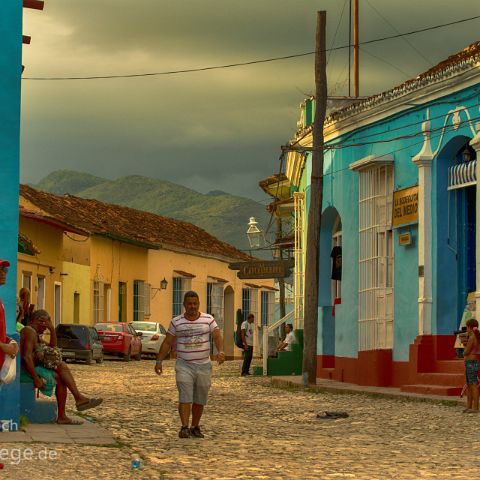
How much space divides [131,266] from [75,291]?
21.8 ft

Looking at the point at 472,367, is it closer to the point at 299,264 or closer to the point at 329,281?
the point at 329,281

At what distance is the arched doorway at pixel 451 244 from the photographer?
23.8 metres

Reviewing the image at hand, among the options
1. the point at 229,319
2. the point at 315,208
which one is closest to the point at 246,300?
the point at 229,319

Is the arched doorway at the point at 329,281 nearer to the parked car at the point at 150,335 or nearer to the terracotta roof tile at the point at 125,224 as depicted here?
the terracotta roof tile at the point at 125,224

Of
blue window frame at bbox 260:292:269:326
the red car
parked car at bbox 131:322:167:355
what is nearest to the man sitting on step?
the red car

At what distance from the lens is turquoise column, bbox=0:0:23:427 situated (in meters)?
13.9

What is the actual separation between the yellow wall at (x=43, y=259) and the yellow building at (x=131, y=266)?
0.05 metres

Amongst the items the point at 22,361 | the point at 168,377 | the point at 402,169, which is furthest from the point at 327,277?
the point at 22,361

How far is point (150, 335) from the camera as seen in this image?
152ft

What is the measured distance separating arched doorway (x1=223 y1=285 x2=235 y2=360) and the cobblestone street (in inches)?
1487

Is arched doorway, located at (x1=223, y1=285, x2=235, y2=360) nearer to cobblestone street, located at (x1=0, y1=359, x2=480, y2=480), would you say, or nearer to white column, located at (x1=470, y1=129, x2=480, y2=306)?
white column, located at (x1=470, y1=129, x2=480, y2=306)

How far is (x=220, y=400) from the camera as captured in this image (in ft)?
69.5

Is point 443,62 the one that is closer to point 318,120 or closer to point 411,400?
point 318,120

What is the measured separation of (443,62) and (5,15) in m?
15.5
